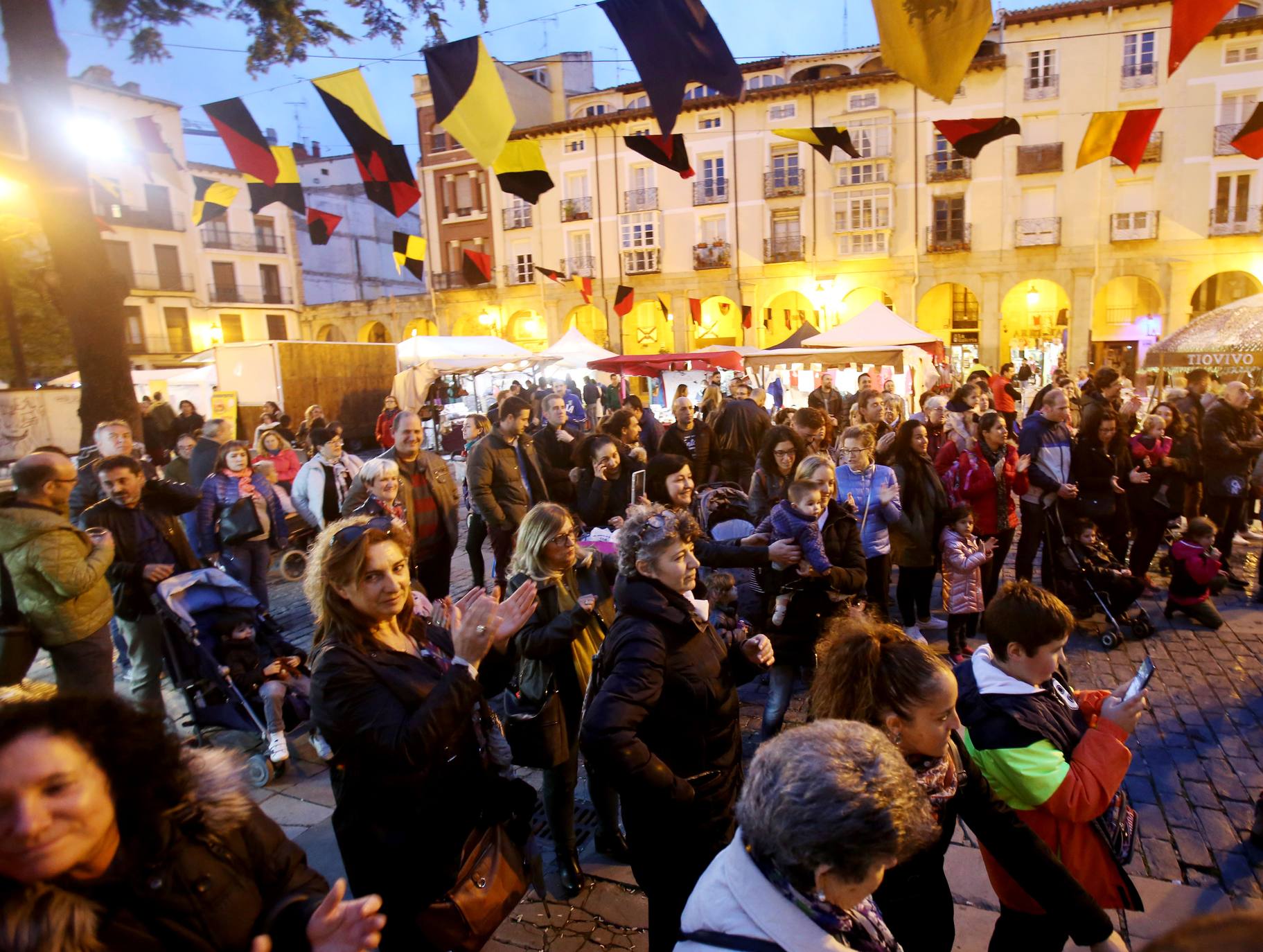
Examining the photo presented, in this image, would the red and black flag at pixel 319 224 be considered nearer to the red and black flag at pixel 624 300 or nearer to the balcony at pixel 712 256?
the red and black flag at pixel 624 300

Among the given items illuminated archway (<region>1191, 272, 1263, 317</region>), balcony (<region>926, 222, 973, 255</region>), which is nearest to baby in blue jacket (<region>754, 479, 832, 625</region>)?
balcony (<region>926, 222, 973, 255</region>)

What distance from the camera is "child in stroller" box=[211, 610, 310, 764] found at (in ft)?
12.9

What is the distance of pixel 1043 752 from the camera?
6.05ft

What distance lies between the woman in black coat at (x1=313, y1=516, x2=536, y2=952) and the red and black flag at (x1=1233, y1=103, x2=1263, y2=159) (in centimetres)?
944

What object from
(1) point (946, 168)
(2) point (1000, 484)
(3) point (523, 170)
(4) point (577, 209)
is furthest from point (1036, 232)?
(2) point (1000, 484)

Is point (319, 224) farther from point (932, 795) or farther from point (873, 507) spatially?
point (932, 795)

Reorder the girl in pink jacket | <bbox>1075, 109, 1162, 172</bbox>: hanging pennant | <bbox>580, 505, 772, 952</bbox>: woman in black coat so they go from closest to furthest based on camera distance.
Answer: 1. <bbox>580, 505, 772, 952</bbox>: woman in black coat
2. the girl in pink jacket
3. <bbox>1075, 109, 1162, 172</bbox>: hanging pennant

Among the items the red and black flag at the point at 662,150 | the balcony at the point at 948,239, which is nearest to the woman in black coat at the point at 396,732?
the red and black flag at the point at 662,150

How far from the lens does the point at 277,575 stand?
8.33 meters

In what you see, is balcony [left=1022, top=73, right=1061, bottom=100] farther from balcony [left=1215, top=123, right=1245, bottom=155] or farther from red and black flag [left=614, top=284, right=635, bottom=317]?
red and black flag [left=614, top=284, right=635, bottom=317]

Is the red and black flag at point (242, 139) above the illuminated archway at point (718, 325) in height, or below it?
above

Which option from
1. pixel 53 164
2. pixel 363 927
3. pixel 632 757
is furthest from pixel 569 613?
pixel 53 164

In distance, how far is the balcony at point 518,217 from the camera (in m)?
32.4

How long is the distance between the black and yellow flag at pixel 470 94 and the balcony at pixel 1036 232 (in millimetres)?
25503
